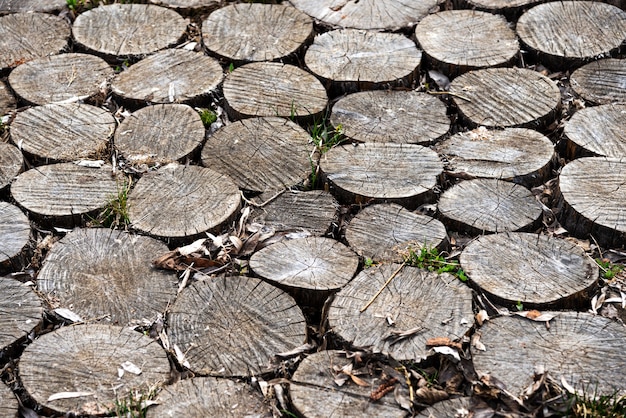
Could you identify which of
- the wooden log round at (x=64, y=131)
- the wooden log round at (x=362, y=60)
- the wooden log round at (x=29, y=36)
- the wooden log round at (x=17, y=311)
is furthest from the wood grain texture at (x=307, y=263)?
the wooden log round at (x=29, y=36)

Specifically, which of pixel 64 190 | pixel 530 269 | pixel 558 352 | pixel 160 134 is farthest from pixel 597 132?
pixel 64 190

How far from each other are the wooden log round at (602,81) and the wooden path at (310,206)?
2 cm

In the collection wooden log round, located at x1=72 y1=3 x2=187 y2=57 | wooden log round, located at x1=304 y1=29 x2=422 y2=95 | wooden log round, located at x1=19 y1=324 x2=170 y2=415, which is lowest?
wooden log round, located at x1=19 y1=324 x2=170 y2=415

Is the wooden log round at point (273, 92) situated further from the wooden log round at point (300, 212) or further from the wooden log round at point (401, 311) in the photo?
the wooden log round at point (401, 311)

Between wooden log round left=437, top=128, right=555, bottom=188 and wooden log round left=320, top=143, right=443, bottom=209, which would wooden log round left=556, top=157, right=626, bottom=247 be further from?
wooden log round left=320, top=143, right=443, bottom=209

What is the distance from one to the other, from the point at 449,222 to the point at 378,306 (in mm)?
671

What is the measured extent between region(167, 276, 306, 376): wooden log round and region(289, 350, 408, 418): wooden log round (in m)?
0.15

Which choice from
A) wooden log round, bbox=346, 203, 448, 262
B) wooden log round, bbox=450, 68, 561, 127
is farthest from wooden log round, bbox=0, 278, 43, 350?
wooden log round, bbox=450, 68, 561, 127

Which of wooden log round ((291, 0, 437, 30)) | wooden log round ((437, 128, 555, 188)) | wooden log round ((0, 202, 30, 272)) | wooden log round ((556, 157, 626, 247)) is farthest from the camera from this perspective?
wooden log round ((291, 0, 437, 30))

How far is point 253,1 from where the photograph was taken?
5770mm

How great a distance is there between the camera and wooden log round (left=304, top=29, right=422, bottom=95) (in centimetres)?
495

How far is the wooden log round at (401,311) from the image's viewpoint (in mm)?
3475

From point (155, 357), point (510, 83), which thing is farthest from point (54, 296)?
point (510, 83)

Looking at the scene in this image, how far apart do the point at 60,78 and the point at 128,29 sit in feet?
2.01
